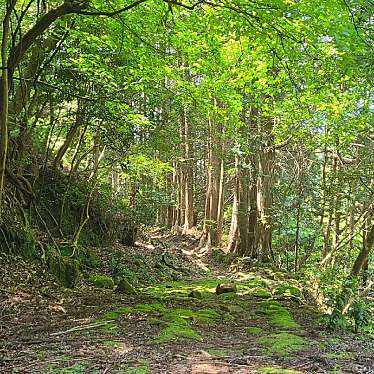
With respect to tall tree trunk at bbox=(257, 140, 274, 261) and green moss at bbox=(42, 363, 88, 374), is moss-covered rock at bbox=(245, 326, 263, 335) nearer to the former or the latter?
green moss at bbox=(42, 363, 88, 374)

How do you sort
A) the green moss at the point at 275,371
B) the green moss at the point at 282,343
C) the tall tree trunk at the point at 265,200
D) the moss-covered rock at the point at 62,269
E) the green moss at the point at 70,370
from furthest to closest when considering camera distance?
the tall tree trunk at the point at 265,200 → the moss-covered rock at the point at 62,269 → the green moss at the point at 282,343 → the green moss at the point at 275,371 → the green moss at the point at 70,370

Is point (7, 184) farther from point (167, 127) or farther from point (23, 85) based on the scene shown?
point (167, 127)

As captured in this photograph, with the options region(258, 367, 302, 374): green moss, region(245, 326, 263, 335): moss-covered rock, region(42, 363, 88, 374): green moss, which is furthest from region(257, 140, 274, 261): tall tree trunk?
region(42, 363, 88, 374): green moss

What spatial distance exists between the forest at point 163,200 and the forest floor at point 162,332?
4 cm

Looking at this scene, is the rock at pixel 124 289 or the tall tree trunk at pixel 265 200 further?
the tall tree trunk at pixel 265 200

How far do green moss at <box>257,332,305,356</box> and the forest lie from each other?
3 centimetres

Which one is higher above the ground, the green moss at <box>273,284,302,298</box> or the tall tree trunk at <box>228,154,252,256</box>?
the tall tree trunk at <box>228,154,252,256</box>

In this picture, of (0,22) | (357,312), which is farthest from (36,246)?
(357,312)

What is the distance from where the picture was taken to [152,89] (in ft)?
36.9

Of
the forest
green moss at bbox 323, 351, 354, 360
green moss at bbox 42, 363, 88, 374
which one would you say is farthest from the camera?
the forest

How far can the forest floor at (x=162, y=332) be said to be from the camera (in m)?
4.75

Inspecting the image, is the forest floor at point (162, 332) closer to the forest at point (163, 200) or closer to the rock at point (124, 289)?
the forest at point (163, 200)

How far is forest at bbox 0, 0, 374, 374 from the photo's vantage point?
589 cm

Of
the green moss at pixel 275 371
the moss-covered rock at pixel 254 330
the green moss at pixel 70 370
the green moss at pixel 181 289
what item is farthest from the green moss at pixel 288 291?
the green moss at pixel 70 370
